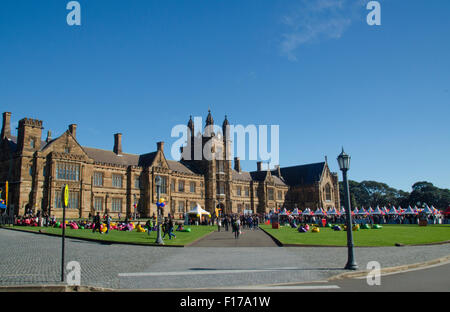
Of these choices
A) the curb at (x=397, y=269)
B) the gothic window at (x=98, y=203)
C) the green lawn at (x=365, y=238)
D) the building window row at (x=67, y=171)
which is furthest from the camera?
the gothic window at (x=98, y=203)

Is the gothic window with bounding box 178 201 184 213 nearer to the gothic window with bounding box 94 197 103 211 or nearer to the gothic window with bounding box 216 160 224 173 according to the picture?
the gothic window with bounding box 216 160 224 173

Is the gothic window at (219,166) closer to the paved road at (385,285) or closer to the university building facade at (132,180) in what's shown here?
the university building facade at (132,180)

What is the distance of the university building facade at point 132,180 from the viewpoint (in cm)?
4400

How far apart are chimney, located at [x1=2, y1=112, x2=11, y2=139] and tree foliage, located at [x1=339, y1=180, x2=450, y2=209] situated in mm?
101354

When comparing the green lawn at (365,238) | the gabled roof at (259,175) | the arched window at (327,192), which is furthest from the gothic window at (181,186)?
the arched window at (327,192)

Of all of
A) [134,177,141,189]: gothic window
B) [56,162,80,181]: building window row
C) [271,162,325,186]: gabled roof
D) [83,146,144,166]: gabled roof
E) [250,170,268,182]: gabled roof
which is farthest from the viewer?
[271,162,325,186]: gabled roof

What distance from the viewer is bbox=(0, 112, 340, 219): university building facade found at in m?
44.0

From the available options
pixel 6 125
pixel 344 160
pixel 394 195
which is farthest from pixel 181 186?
pixel 394 195

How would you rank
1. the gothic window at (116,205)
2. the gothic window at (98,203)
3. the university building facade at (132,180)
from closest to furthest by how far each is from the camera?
the university building facade at (132,180) < the gothic window at (98,203) < the gothic window at (116,205)

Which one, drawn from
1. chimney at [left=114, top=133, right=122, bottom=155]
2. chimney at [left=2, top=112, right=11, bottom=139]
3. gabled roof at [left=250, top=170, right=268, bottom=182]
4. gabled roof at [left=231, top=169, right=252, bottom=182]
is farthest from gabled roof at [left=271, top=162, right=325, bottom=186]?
chimney at [left=2, top=112, right=11, bottom=139]

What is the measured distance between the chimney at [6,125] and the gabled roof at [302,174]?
2632 inches

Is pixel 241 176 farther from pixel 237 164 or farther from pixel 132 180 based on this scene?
pixel 132 180

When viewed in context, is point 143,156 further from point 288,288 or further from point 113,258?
point 288,288

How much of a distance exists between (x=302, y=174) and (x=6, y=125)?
6893 centimetres
